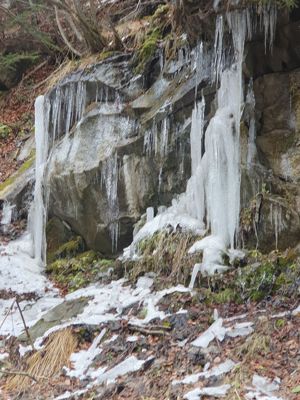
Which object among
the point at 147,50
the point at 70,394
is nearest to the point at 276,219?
the point at 70,394

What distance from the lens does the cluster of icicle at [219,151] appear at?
670 centimetres

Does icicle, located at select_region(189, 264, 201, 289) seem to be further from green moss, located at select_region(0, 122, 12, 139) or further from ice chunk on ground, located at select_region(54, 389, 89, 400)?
green moss, located at select_region(0, 122, 12, 139)

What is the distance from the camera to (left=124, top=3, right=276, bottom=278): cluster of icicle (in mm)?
6699

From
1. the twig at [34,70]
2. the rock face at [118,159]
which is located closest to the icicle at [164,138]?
the rock face at [118,159]

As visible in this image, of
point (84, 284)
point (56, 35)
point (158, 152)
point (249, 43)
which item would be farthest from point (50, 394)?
point (56, 35)

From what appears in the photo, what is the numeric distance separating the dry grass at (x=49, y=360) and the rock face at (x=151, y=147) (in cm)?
271

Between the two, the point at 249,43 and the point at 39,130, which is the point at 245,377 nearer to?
the point at 249,43

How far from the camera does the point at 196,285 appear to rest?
6.25m

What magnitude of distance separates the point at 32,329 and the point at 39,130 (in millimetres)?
5042

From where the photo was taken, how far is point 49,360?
5.43 metres

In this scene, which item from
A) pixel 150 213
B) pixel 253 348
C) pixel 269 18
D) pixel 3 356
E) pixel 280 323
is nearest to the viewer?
pixel 253 348

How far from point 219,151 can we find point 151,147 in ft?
5.75

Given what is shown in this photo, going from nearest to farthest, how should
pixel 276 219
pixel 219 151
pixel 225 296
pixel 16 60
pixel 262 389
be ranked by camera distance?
1. pixel 262 389
2. pixel 225 296
3. pixel 276 219
4. pixel 219 151
5. pixel 16 60

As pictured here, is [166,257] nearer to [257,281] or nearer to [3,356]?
[257,281]
